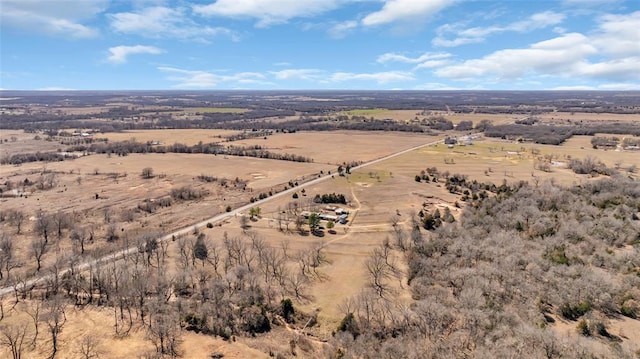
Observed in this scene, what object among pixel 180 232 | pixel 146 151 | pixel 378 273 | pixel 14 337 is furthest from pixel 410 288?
pixel 146 151

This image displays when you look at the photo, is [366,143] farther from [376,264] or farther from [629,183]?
[376,264]

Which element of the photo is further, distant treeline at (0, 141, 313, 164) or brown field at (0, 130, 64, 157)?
brown field at (0, 130, 64, 157)

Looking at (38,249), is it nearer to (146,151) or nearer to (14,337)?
(14,337)

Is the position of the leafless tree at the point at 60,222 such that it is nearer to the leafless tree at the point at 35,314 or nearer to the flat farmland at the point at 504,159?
the leafless tree at the point at 35,314

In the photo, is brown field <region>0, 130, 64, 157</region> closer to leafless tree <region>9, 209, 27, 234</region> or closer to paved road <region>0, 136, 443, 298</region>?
leafless tree <region>9, 209, 27, 234</region>

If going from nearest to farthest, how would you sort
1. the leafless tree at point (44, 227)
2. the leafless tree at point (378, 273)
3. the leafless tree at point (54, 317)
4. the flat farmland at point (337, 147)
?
the leafless tree at point (54, 317)
the leafless tree at point (378, 273)
the leafless tree at point (44, 227)
the flat farmland at point (337, 147)

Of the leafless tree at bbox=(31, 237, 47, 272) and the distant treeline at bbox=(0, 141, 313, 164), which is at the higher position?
the distant treeline at bbox=(0, 141, 313, 164)

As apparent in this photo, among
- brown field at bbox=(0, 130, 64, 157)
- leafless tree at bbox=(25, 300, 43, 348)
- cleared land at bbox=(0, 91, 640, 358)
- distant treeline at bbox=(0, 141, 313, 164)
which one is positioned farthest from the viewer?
brown field at bbox=(0, 130, 64, 157)

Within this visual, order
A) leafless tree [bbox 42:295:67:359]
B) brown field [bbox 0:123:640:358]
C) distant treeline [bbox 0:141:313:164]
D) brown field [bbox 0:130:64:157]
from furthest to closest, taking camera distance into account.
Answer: brown field [bbox 0:130:64:157], distant treeline [bbox 0:141:313:164], brown field [bbox 0:123:640:358], leafless tree [bbox 42:295:67:359]

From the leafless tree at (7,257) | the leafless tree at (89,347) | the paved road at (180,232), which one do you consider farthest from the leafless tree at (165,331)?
the leafless tree at (7,257)

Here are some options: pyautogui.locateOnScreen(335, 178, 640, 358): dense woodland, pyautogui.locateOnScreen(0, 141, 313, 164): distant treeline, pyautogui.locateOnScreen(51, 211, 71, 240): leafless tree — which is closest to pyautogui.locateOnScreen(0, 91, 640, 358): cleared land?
pyautogui.locateOnScreen(335, 178, 640, 358): dense woodland

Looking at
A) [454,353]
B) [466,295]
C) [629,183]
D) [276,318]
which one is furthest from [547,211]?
[276,318]
